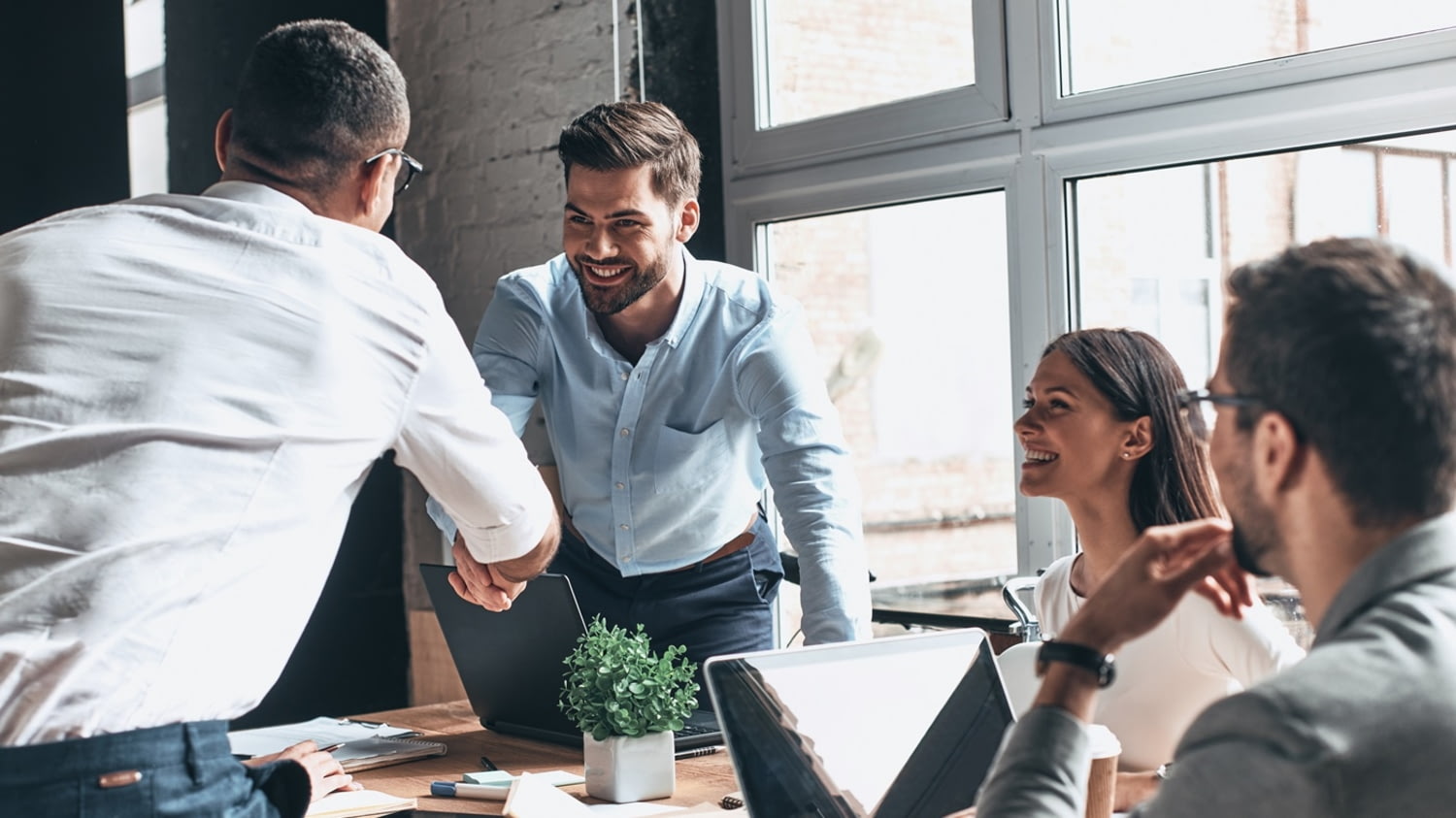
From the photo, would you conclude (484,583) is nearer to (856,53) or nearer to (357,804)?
(357,804)

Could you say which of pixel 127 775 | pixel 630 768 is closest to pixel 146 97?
pixel 630 768

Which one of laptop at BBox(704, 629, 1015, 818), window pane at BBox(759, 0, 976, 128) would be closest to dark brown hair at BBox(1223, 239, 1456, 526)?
laptop at BBox(704, 629, 1015, 818)

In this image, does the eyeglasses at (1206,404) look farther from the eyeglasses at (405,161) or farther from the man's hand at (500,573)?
the eyeglasses at (405,161)

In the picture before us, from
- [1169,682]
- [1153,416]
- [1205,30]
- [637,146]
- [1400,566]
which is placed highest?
[1205,30]

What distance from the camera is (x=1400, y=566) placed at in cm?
106

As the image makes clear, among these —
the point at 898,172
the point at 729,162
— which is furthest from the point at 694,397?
the point at 729,162

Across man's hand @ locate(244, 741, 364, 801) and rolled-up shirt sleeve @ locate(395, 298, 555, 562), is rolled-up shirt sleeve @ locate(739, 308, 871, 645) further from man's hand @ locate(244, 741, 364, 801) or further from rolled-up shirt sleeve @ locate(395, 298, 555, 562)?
man's hand @ locate(244, 741, 364, 801)

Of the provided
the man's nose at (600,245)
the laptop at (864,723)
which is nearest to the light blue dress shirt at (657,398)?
the man's nose at (600,245)

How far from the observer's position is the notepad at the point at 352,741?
83.0 inches

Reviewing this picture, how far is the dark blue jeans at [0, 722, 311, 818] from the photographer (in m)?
1.35

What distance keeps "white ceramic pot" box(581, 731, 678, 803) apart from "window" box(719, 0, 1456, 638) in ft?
4.58

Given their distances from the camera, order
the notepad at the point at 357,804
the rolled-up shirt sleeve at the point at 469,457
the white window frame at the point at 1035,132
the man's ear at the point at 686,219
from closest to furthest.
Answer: the rolled-up shirt sleeve at the point at 469,457 → the notepad at the point at 357,804 → the white window frame at the point at 1035,132 → the man's ear at the point at 686,219

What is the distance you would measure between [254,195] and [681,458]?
4.14ft

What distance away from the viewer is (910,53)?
3451mm
